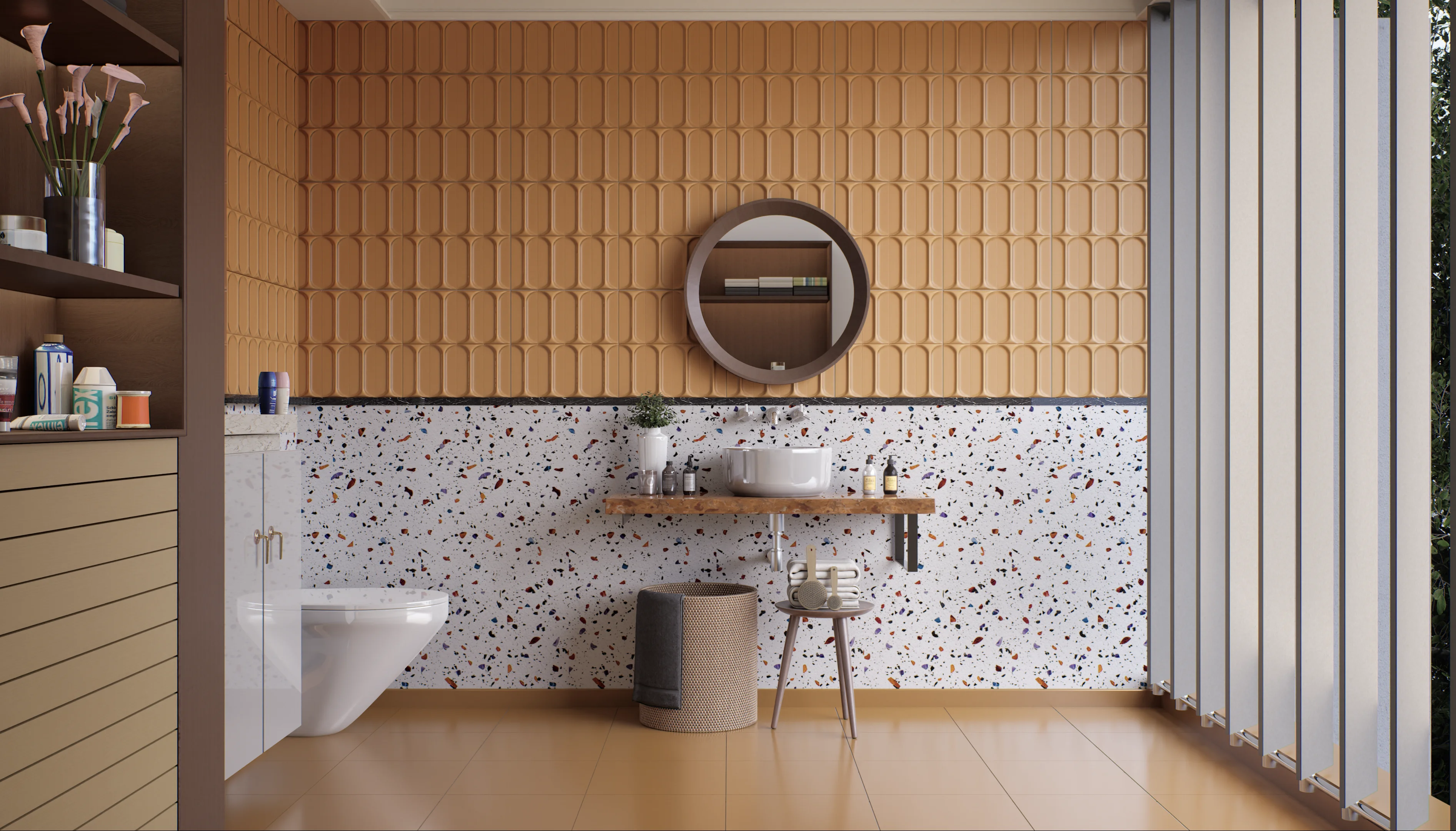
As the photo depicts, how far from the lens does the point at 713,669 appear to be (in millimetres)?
3428

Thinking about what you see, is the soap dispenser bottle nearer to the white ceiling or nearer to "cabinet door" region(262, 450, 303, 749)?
the white ceiling

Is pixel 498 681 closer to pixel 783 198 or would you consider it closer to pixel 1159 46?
pixel 783 198

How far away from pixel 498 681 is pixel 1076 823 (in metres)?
2.27

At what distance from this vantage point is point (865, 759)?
3.18m

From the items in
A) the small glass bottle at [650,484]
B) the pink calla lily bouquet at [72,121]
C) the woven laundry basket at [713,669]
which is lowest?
the woven laundry basket at [713,669]

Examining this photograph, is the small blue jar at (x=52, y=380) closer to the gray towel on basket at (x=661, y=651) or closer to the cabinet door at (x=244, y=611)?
the cabinet door at (x=244, y=611)

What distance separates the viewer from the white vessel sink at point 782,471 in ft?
11.4

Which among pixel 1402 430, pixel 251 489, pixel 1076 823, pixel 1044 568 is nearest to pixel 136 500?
pixel 251 489

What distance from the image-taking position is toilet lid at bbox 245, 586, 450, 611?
10.3ft

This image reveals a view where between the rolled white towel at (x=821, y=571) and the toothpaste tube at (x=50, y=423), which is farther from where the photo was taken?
the rolled white towel at (x=821, y=571)

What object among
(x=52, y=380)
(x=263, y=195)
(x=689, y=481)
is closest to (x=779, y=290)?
(x=689, y=481)

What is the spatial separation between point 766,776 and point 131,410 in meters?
2.13

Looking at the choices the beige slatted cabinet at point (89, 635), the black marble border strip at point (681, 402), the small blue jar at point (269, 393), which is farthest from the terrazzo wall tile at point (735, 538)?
the beige slatted cabinet at point (89, 635)

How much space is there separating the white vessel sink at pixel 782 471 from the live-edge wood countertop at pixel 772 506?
0.17ft
